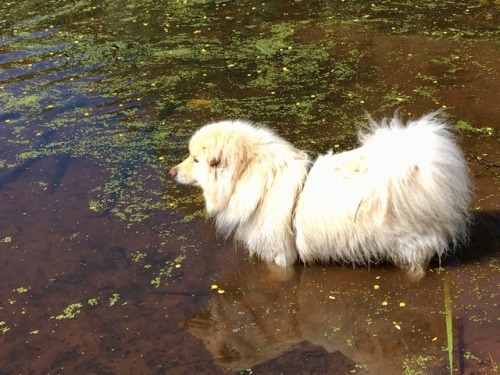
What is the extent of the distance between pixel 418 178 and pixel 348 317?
36.3 inches

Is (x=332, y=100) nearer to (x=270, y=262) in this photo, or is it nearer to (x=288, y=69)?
(x=288, y=69)

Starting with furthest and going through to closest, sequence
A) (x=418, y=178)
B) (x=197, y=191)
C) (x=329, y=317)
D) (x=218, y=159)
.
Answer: (x=197, y=191), (x=218, y=159), (x=329, y=317), (x=418, y=178)

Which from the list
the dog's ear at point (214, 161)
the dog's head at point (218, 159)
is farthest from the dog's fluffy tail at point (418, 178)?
the dog's ear at point (214, 161)

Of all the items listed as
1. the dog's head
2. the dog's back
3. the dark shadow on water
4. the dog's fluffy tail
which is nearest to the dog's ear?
the dog's head

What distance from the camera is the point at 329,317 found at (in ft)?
12.8

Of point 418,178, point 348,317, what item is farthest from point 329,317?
point 418,178

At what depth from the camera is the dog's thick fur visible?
3.82 metres

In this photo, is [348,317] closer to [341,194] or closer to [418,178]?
[341,194]

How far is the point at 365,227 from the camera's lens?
394cm

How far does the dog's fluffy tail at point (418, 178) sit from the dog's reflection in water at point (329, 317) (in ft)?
1.58

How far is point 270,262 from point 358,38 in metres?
4.81

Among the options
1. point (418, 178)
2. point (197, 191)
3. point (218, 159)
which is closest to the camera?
point (418, 178)

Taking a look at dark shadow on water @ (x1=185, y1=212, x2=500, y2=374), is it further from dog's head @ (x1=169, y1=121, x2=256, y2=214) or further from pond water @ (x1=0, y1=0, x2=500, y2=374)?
dog's head @ (x1=169, y1=121, x2=256, y2=214)

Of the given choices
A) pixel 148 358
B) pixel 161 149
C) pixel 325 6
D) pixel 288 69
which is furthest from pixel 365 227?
pixel 325 6
